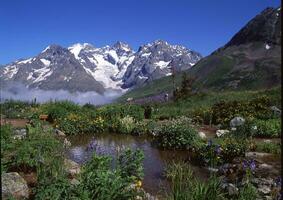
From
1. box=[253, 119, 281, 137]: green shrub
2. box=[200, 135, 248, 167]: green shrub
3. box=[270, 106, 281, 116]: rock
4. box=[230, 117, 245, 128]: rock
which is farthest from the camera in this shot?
box=[270, 106, 281, 116]: rock

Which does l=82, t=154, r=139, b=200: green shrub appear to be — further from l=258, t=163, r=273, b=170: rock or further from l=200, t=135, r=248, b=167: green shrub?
l=200, t=135, r=248, b=167: green shrub

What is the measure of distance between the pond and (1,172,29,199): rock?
1.84 meters

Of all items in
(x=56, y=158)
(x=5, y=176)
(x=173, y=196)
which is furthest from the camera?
(x=56, y=158)

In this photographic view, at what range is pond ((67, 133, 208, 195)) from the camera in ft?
37.4

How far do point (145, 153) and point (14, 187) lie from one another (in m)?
7.56

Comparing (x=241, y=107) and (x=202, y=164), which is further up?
(x=241, y=107)

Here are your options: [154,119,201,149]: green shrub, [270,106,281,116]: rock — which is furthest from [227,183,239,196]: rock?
[270,106,281,116]: rock

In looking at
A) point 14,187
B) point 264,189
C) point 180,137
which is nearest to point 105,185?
point 14,187

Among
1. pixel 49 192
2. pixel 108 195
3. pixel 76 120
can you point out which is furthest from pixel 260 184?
pixel 76 120

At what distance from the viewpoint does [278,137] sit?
60.2 ft

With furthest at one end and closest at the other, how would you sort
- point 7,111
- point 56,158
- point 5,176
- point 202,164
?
1. point 7,111
2. point 202,164
3. point 56,158
4. point 5,176

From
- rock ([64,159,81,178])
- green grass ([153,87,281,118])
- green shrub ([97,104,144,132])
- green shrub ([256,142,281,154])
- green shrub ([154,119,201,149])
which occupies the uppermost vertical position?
green grass ([153,87,281,118])

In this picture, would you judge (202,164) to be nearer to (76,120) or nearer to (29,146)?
(29,146)

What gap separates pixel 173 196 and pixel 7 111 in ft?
68.6
